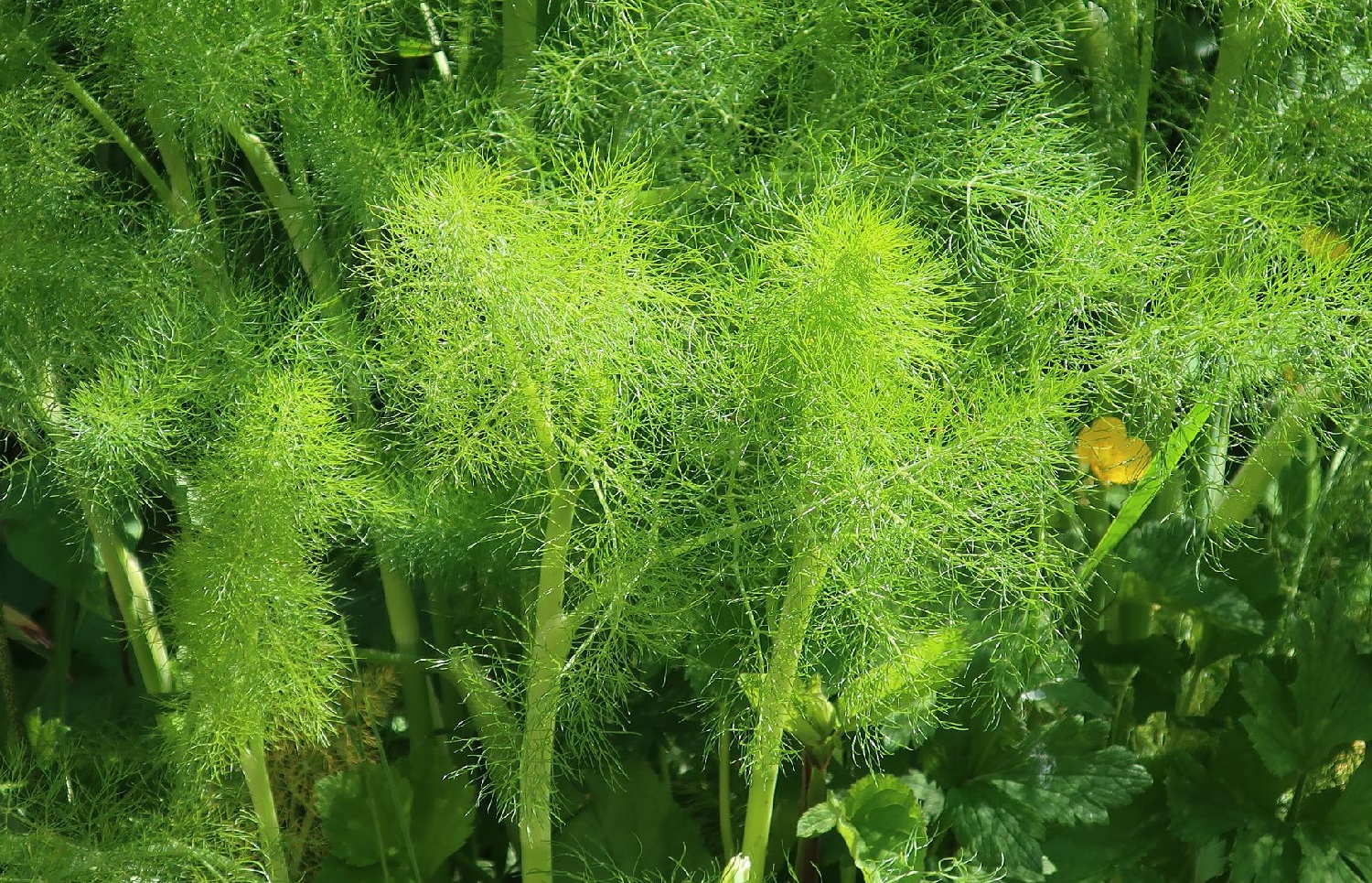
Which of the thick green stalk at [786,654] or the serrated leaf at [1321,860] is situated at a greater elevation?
the thick green stalk at [786,654]

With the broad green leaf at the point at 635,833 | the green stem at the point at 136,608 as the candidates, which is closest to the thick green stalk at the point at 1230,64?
the broad green leaf at the point at 635,833

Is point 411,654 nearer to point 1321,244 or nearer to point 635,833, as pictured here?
point 635,833

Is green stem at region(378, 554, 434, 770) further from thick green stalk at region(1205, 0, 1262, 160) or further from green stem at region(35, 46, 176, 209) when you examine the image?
thick green stalk at region(1205, 0, 1262, 160)

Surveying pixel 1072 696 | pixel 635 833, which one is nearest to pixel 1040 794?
pixel 1072 696

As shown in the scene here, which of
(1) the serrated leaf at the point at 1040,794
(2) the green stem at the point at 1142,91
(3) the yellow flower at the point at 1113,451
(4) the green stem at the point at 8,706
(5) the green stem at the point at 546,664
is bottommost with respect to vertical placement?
(4) the green stem at the point at 8,706

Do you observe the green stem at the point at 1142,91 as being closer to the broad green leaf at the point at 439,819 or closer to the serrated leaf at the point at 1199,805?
the serrated leaf at the point at 1199,805

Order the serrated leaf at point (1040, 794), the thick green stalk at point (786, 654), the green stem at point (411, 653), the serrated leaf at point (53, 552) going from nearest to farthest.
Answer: the thick green stalk at point (786, 654) → the serrated leaf at point (1040, 794) → the green stem at point (411, 653) → the serrated leaf at point (53, 552)

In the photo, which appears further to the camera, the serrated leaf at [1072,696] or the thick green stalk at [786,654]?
the serrated leaf at [1072,696]

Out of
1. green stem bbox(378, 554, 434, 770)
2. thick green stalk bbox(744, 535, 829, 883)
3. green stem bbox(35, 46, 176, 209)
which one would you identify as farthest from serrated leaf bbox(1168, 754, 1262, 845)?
green stem bbox(35, 46, 176, 209)
